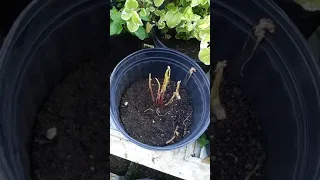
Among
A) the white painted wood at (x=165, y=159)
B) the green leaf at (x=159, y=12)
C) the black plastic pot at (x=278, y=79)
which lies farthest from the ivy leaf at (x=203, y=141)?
the green leaf at (x=159, y=12)

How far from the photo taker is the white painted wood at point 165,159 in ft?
2.54

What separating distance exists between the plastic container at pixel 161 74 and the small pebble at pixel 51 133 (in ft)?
0.55

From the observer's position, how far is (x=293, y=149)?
71cm

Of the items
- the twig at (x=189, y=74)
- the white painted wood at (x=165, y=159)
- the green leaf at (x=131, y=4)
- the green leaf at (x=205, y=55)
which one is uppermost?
the green leaf at (x=131, y=4)

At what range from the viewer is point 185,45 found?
81 cm

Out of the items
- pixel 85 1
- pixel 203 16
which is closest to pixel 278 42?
pixel 203 16

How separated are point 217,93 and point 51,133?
0.32 meters

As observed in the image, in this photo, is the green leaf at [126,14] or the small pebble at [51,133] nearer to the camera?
the green leaf at [126,14]

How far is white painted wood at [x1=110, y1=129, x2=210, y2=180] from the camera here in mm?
774

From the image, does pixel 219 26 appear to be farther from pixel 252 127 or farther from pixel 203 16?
pixel 252 127

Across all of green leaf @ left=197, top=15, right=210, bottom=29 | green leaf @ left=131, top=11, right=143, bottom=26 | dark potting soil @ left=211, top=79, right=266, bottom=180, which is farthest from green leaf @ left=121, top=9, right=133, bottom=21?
dark potting soil @ left=211, top=79, right=266, bottom=180

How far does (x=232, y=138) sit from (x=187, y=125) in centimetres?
13

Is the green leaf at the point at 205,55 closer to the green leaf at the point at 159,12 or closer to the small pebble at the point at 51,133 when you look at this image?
the green leaf at the point at 159,12

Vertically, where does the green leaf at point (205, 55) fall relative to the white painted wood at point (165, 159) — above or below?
above
